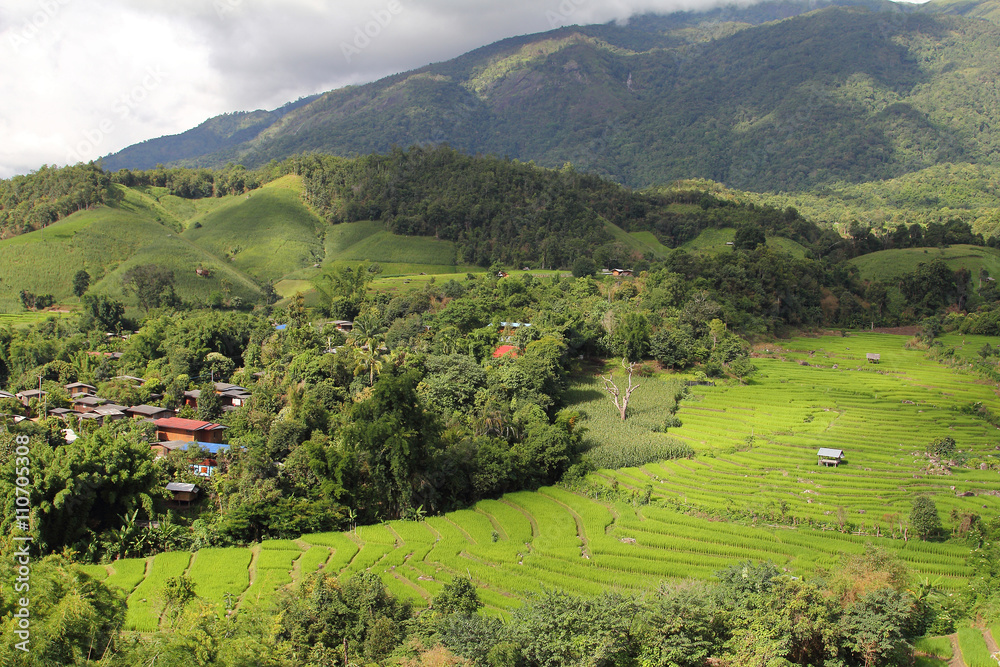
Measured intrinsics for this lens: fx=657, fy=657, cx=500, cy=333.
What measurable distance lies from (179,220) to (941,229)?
112 m

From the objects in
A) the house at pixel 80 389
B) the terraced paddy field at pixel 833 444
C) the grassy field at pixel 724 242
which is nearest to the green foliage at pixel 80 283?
the house at pixel 80 389

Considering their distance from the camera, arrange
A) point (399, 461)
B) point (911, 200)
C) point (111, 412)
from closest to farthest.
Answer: point (399, 461)
point (111, 412)
point (911, 200)

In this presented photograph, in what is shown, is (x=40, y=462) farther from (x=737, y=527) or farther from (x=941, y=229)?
(x=941, y=229)

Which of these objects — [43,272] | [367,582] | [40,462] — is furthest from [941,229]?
[43,272]

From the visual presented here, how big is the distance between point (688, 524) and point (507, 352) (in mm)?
21452

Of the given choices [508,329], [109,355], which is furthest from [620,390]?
[109,355]

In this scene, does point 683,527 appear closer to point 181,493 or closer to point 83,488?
point 181,493

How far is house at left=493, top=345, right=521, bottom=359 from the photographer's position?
1783 inches

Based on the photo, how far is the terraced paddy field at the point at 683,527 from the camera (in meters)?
22.8

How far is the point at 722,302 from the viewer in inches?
2288

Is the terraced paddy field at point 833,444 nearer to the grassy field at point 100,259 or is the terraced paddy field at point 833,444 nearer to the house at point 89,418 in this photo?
the house at point 89,418

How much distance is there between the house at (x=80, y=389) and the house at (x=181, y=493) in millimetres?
20471

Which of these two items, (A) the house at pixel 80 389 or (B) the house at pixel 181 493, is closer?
(B) the house at pixel 181 493

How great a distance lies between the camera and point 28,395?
43.5 metres
